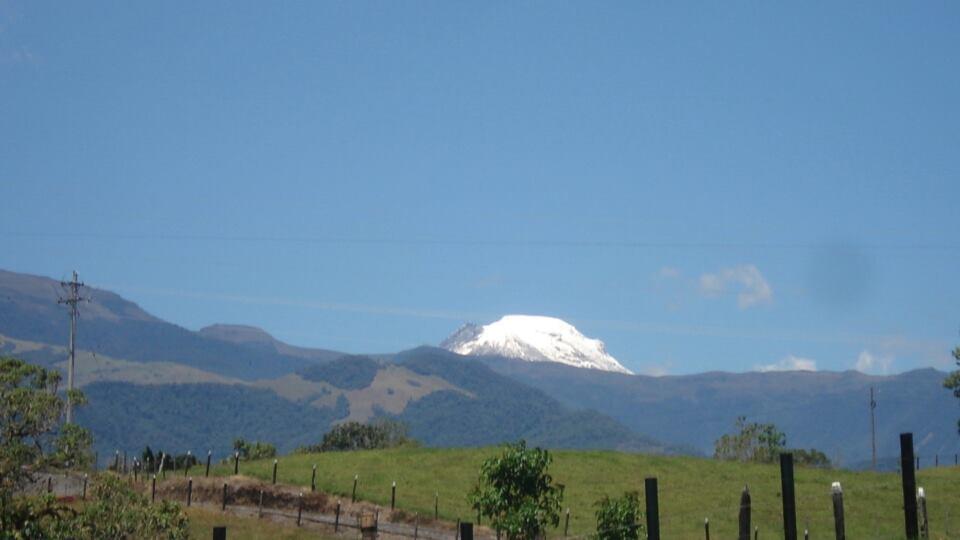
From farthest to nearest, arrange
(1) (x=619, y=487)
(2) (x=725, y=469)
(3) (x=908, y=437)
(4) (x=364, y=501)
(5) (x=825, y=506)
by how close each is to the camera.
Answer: (2) (x=725, y=469), (1) (x=619, y=487), (4) (x=364, y=501), (5) (x=825, y=506), (3) (x=908, y=437)

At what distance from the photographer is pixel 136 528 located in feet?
79.0

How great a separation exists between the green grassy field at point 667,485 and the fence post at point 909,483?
38.2 meters

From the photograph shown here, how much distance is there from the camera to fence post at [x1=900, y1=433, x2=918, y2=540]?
27.3 metres

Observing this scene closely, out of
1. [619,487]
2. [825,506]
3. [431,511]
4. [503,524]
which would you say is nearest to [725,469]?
[619,487]

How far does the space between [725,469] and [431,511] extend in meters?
33.3

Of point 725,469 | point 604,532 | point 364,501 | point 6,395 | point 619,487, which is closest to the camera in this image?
point 6,395

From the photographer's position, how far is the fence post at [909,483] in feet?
89.5

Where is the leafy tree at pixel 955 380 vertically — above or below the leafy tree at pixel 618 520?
above

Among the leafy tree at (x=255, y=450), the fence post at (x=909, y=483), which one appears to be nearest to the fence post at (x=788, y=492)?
the fence post at (x=909, y=483)

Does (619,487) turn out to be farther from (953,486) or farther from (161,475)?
(161,475)

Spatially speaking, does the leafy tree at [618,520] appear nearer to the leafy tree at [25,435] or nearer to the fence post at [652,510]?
the fence post at [652,510]

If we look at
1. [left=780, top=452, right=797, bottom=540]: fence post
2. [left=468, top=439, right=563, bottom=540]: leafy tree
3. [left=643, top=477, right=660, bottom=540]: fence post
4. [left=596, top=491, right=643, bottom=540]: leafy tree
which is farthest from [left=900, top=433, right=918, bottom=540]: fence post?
[left=468, top=439, right=563, bottom=540]: leafy tree

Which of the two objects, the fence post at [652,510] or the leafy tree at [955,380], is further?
the leafy tree at [955,380]

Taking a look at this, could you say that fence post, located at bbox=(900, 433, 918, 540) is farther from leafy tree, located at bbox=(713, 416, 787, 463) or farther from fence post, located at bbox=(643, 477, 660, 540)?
leafy tree, located at bbox=(713, 416, 787, 463)
